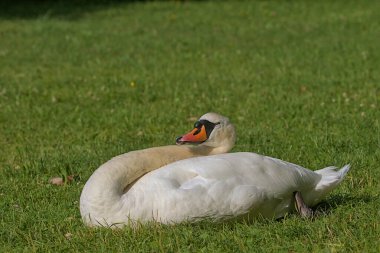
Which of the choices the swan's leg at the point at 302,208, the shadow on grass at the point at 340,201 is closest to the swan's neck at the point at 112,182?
the swan's leg at the point at 302,208

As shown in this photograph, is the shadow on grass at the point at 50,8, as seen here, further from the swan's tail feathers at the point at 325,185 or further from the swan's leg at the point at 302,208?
the swan's leg at the point at 302,208

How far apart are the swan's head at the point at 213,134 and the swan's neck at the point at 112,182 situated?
0.19 meters

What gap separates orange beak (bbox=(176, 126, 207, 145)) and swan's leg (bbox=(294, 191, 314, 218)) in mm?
699

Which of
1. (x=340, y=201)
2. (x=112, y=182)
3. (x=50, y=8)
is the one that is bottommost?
(x=50, y=8)

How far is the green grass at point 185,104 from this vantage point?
5.40 meters

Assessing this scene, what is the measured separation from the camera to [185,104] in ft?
35.5

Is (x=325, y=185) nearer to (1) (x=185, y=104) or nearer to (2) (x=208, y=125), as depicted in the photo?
(2) (x=208, y=125)

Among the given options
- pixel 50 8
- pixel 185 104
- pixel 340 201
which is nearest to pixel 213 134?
pixel 340 201

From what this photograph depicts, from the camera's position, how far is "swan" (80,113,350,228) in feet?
17.5

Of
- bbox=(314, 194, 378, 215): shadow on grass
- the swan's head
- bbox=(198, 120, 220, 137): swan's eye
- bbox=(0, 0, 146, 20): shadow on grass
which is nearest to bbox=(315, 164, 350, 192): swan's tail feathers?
bbox=(314, 194, 378, 215): shadow on grass

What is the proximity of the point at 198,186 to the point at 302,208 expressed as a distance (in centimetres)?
77

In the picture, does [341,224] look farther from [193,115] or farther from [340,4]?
[340,4]

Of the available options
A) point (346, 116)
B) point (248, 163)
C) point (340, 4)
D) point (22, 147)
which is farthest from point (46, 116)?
point (340, 4)

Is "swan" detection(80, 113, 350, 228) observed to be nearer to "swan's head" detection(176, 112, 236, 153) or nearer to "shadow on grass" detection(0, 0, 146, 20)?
"swan's head" detection(176, 112, 236, 153)
